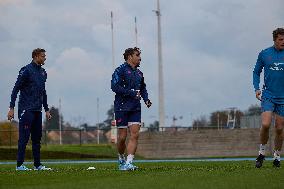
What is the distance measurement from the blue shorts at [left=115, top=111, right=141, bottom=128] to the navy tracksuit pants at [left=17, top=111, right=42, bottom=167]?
1814 millimetres

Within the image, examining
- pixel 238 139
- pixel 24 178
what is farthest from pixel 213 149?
pixel 24 178

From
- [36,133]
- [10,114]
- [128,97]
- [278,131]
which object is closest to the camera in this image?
[278,131]

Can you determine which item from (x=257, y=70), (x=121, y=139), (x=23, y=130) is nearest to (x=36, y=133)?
(x=23, y=130)

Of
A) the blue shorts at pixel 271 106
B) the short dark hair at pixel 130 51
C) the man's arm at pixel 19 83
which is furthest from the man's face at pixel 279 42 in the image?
the man's arm at pixel 19 83

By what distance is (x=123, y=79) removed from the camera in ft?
41.9

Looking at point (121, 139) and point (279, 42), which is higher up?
point (279, 42)

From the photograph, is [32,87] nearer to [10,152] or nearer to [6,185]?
[6,185]

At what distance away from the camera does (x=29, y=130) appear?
1376 cm

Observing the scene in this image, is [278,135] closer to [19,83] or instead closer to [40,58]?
[40,58]

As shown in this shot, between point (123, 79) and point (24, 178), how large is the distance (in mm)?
3340

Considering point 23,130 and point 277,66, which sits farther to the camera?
point 23,130

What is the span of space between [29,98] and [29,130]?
0.62 metres

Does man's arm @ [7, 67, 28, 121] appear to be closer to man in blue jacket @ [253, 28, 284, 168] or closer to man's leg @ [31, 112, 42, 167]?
man's leg @ [31, 112, 42, 167]

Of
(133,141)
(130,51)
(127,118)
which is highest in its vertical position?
(130,51)
